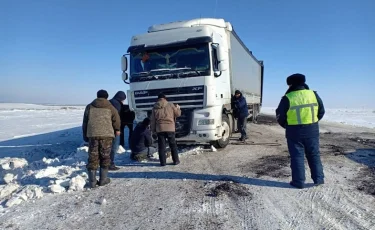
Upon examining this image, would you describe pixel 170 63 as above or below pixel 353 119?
above

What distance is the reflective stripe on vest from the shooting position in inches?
162

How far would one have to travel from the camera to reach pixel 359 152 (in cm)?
734

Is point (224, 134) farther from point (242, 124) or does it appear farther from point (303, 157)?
point (303, 157)

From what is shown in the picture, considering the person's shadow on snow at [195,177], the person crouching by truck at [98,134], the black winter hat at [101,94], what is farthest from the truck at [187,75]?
the person crouching by truck at [98,134]

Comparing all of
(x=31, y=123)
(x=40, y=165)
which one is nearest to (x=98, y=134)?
(x=40, y=165)

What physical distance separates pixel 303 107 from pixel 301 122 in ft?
0.86

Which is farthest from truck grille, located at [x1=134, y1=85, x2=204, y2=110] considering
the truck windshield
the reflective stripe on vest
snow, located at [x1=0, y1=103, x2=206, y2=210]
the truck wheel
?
the reflective stripe on vest

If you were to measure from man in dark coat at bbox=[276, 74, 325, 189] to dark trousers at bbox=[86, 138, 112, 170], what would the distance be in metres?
3.35

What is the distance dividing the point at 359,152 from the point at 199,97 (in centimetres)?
522

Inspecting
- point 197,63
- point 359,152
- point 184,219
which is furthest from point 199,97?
point 359,152

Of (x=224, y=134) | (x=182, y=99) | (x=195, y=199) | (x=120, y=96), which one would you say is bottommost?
(x=195, y=199)

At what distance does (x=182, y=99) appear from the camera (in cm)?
693

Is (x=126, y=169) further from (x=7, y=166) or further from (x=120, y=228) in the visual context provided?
(x=7, y=166)

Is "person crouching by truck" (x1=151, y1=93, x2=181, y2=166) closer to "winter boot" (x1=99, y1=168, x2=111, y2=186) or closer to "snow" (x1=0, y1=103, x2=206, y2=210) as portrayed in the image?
"snow" (x1=0, y1=103, x2=206, y2=210)
